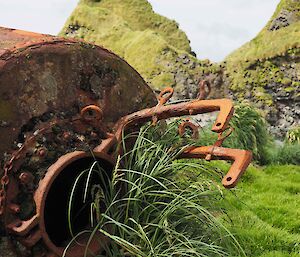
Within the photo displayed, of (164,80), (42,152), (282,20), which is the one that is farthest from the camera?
(282,20)

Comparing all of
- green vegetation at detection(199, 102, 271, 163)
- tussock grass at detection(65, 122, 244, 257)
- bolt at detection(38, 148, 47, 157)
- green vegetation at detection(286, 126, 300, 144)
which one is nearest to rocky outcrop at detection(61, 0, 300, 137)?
green vegetation at detection(286, 126, 300, 144)

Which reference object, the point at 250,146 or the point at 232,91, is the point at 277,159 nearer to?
the point at 250,146

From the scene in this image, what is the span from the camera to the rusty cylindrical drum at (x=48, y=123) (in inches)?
99.8

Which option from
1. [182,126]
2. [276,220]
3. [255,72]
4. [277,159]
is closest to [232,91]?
[255,72]

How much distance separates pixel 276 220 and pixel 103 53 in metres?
2.65

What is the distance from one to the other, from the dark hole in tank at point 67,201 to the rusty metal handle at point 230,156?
0.45 meters

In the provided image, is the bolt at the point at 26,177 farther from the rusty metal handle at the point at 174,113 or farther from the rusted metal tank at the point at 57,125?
the rusty metal handle at the point at 174,113

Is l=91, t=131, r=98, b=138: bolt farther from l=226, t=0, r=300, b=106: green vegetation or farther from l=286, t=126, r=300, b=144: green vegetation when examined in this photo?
l=226, t=0, r=300, b=106: green vegetation

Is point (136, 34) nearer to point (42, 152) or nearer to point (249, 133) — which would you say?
point (249, 133)

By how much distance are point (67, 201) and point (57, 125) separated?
44 cm

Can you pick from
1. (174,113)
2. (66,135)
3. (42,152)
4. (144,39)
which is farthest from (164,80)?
(42,152)

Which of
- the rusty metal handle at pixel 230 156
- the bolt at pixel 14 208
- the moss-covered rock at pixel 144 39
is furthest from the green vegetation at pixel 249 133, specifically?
the bolt at pixel 14 208

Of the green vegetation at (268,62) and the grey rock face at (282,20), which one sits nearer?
the green vegetation at (268,62)

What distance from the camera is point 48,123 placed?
8.84 feet
